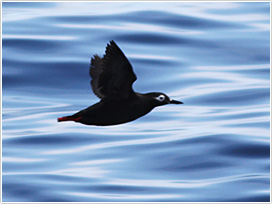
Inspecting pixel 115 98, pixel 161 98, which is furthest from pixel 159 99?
pixel 115 98

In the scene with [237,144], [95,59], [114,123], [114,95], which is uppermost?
[237,144]

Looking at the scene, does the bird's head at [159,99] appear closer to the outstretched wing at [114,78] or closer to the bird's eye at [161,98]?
the bird's eye at [161,98]

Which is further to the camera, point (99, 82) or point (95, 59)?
point (95, 59)

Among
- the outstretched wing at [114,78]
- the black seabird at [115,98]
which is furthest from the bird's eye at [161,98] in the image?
the outstretched wing at [114,78]

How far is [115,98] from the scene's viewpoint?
843 centimetres

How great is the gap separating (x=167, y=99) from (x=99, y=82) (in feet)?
2.92

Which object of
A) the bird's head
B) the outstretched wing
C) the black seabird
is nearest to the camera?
the black seabird

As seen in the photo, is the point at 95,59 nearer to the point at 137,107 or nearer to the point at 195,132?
the point at 137,107

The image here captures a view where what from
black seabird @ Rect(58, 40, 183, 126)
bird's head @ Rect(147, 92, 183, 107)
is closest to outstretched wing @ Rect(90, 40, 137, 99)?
black seabird @ Rect(58, 40, 183, 126)

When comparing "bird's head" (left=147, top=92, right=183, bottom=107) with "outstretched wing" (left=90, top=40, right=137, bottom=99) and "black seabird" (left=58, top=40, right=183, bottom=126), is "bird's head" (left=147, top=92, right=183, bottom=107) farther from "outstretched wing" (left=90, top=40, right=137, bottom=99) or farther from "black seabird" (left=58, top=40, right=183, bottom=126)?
"outstretched wing" (left=90, top=40, right=137, bottom=99)

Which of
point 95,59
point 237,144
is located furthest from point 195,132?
point 95,59

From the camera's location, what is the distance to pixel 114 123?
7703mm

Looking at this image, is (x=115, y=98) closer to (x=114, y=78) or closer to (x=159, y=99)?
(x=114, y=78)

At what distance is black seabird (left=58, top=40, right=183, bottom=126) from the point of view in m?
7.95
